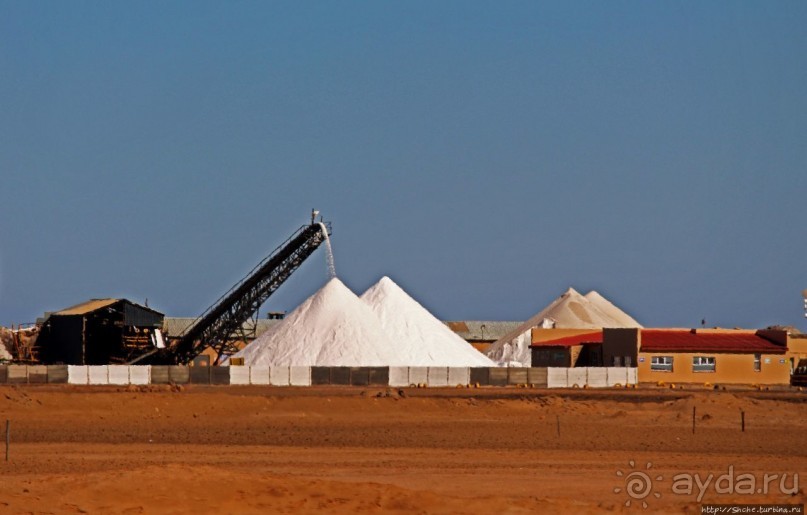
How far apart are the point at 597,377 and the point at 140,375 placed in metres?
27.9

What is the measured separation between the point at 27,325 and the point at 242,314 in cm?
3249

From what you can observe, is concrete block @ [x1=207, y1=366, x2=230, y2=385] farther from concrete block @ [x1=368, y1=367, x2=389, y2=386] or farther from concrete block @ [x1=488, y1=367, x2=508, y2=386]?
concrete block @ [x1=488, y1=367, x2=508, y2=386]

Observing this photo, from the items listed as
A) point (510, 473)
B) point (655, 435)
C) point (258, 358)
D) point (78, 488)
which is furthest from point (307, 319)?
point (78, 488)

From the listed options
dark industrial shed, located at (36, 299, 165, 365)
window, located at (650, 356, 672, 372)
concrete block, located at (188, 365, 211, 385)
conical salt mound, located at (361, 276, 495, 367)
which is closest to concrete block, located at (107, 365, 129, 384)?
concrete block, located at (188, 365, 211, 385)

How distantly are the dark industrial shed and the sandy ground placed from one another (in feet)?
87.3

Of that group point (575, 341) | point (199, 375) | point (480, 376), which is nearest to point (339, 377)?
point (199, 375)

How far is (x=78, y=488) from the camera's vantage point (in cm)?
2841

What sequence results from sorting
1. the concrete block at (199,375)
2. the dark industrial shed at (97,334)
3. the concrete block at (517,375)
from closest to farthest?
the concrete block at (199,375) < the concrete block at (517,375) < the dark industrial shed at (97,334)

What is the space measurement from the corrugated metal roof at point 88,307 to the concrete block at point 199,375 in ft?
75.1

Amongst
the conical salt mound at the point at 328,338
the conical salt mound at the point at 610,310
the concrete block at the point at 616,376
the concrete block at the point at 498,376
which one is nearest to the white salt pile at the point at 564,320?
the conical salt mound at the point at 610,310

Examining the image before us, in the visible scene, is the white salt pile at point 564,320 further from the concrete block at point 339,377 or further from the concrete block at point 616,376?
the concrete block at point 339,377

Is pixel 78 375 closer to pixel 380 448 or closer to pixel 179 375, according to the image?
pixel 179 375

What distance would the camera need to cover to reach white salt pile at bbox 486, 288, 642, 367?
12586 cm

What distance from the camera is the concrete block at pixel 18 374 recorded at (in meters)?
72.4
